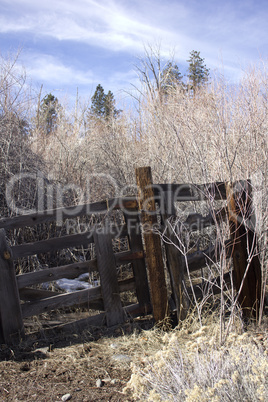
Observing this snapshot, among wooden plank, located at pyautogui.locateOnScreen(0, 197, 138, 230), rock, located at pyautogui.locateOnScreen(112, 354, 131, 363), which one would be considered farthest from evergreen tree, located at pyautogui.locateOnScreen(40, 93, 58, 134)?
rock, located at pyautogui.locateOnScreen(112, 354, 131, 363)

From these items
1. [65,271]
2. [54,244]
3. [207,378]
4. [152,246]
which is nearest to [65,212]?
[54,244]

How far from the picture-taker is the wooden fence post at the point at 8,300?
12.9 feet

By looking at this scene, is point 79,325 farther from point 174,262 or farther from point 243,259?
point 243,259

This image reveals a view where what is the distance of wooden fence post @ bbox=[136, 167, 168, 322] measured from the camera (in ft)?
14.2

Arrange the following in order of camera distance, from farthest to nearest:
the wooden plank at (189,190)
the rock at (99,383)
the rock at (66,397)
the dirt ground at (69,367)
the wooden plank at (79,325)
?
the wooden plank at (189,190), the wooden plank at (79,325), the rock at (99,383), the dirt ground at (69,367), the rock at (66,397)

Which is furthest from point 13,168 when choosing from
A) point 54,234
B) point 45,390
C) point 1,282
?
point 45,390

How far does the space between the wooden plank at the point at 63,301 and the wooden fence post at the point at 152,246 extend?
16.5 inches

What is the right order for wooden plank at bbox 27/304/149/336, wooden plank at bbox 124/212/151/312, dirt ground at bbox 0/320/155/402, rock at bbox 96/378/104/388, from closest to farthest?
dirt ground at bbox 0/320/155/402, rock at bbox 96/378/104/388, wooden plank at bbox 27/304/149/336, wooden plank at bbox 124/212/151/312

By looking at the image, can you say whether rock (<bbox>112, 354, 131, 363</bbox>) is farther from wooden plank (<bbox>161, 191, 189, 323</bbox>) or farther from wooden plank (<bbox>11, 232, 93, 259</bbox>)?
wooden plank (<bbox>11, 232, 93, 259</bbox>)

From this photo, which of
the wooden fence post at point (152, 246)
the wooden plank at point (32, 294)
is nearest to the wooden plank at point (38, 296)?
the wooden plank at point (32, 294)

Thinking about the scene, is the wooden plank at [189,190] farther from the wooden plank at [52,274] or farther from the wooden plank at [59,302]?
the wooden plank at [59,302]

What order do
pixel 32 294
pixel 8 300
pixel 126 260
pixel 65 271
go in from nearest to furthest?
1. pixel 8 300
2. pixel 32 294
3. pixel 65 271
4. pixel 126 260

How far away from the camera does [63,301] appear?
4223mm

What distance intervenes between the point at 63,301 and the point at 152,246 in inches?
44.8
